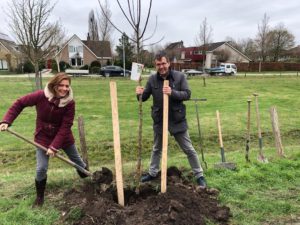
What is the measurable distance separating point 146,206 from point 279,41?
59.6 metres

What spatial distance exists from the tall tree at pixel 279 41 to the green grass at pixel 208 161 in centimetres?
4459

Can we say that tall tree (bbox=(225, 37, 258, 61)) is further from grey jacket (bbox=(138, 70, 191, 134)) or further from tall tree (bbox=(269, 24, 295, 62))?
grey jacket (bbox=(138, 70, 191, 134))

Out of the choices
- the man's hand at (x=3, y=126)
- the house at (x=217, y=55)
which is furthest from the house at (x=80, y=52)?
the man's hand at (x=3, y=126)

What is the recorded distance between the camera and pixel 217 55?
60188 millimetres

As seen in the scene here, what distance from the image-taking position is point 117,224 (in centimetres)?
364

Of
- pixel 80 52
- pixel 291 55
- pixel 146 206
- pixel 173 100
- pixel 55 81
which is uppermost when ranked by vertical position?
pixel 80 52

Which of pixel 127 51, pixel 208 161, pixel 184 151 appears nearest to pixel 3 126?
pixel 184 151

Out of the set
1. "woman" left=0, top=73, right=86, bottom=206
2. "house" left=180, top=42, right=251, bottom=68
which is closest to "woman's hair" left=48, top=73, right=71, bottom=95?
"woman" left=0, top=73, right=86, bottom=206

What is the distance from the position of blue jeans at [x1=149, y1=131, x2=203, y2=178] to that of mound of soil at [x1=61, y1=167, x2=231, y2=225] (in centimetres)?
35

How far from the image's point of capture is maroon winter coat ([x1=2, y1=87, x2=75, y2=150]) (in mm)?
4109

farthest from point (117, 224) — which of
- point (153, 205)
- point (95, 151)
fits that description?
point (95, 151)

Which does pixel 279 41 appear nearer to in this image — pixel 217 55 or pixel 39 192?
pixel 217 55

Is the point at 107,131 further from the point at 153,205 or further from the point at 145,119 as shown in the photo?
the point at 153,205

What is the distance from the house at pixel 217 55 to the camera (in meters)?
59.5
